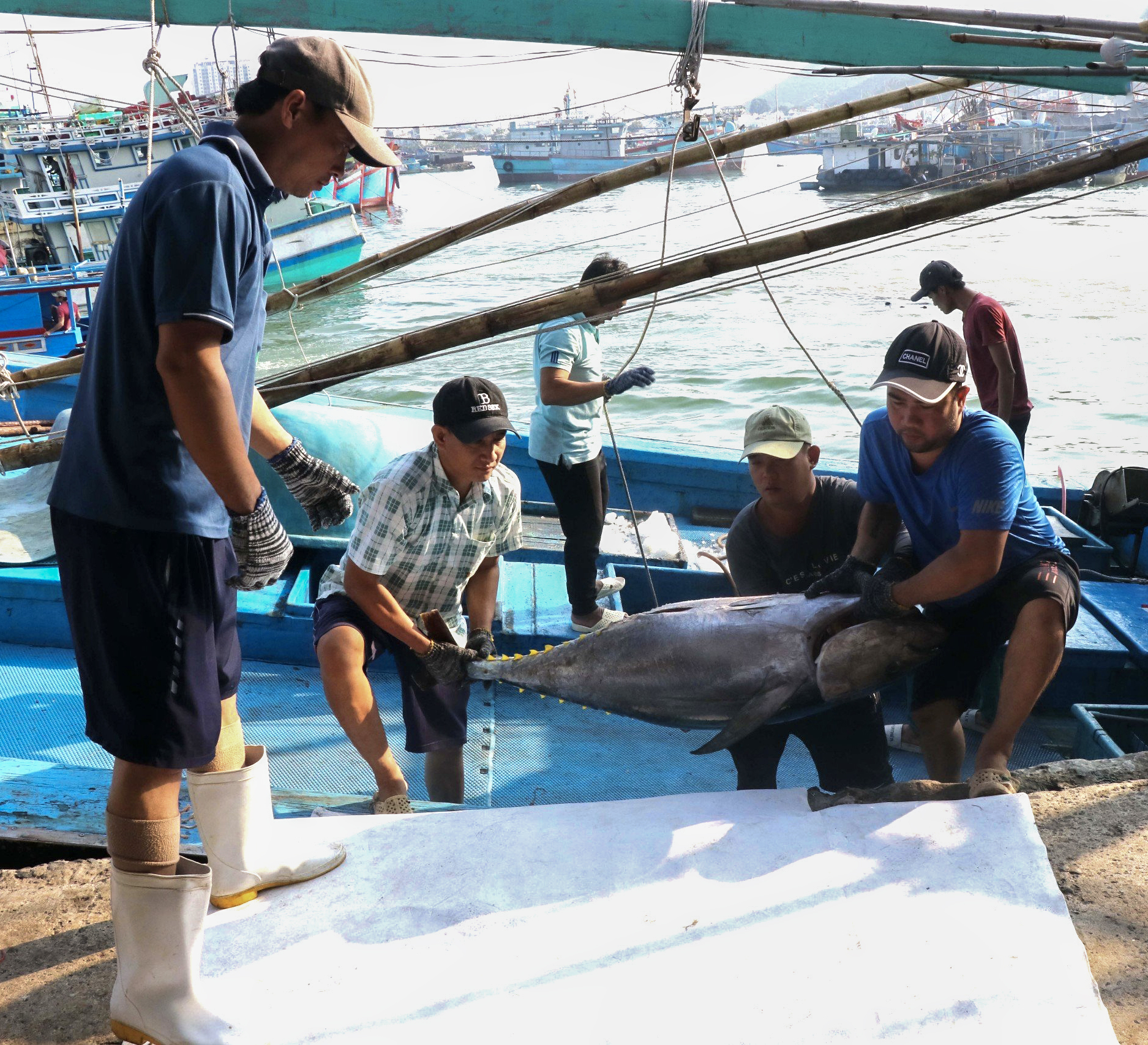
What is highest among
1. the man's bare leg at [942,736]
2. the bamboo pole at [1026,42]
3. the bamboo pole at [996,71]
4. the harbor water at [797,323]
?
the bamboo pole at [1026,42]

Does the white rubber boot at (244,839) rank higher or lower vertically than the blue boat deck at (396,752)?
higher

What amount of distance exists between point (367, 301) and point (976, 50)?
86.0ft

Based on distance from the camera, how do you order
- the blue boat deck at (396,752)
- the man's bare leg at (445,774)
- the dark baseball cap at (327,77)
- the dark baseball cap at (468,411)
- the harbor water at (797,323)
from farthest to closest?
the harbor water at (797,323), the blue boat deck at (396,752), the man's bare leg at (445,774), the dark baseball cap at (468,411), the dark baseball cap at (327,77)

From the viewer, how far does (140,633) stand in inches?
76.4

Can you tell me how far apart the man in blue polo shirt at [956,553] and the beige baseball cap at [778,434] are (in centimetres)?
23

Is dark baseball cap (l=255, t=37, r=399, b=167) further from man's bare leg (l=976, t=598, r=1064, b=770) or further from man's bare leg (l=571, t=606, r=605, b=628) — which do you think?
man's bare leg (l=571, t=606, r=605, b=628)

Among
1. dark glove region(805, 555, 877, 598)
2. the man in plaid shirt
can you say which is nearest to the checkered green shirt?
the man in plaid shirt

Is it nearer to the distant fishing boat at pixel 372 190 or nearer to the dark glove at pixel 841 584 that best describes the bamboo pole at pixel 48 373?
the dark glove at pixel 841 584

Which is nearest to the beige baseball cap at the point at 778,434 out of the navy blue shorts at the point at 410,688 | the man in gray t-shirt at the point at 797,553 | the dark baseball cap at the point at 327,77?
the man in gray t-shirt at the point at 797,553

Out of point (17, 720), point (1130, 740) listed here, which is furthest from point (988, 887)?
point (17, 720)

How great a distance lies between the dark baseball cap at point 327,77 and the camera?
6.28 feet

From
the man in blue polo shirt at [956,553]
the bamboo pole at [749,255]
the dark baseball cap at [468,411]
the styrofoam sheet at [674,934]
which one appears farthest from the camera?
the dark baseball cap at [468,411]

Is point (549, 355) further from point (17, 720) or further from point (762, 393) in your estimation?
point (762, 393)

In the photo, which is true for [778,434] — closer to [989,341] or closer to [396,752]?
Answer: [396,752]
